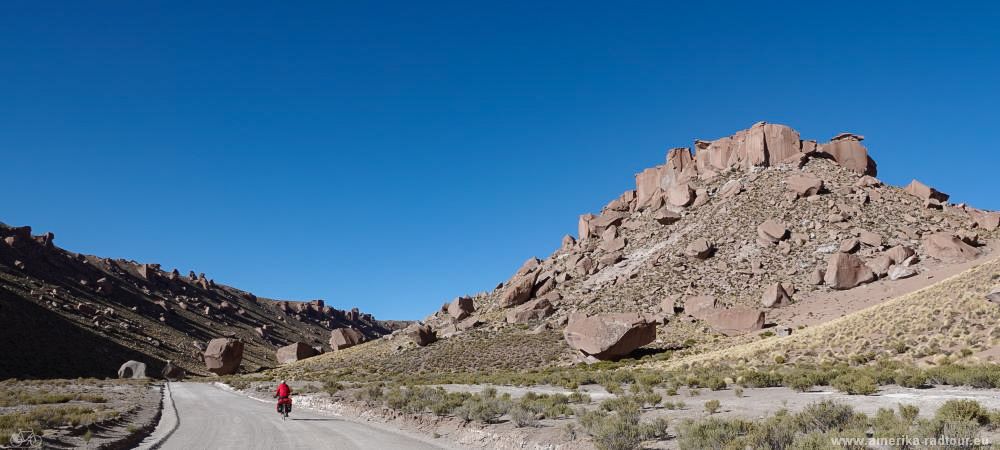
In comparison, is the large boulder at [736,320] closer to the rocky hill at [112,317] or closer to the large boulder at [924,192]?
the large boulder at [924,192]

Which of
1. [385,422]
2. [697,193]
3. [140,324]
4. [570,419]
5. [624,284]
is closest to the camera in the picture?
[570,419]

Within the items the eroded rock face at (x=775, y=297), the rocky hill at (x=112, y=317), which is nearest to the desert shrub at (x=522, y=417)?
the eroded rock face at (x=775, y=297)

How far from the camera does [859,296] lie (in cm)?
5409

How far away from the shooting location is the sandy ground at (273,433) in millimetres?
16547

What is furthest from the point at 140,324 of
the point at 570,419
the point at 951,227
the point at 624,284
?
the point at 951,227

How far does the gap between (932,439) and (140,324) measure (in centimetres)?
11478

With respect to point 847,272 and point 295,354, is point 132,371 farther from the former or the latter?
point 847,272

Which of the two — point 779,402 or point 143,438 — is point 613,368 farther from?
point 143,438

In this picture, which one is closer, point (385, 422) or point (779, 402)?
point (779, 402)

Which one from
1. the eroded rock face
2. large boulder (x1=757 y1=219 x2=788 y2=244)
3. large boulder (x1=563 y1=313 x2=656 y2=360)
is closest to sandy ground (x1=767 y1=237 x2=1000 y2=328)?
the eroded rock face

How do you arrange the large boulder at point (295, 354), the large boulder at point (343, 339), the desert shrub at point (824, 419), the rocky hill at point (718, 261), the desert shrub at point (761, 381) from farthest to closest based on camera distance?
1. the large boulder at point (343, 339)
2. the large boulder at point (295, 354)
3. the rocky hill at point (718, 261)
4. the desert shrub at point (761, 381)
5. the desert shrub at point (824, 419)

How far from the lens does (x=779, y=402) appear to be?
63.9 feet

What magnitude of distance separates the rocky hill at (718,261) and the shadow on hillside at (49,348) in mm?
28531

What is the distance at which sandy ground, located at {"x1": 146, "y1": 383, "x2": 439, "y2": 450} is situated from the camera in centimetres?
1655
